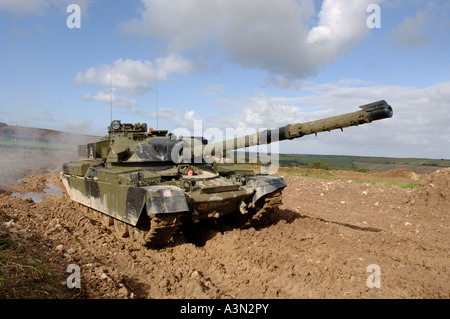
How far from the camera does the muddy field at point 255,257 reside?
4.68 meters

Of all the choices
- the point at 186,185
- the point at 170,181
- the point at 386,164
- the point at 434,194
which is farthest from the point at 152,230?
the point at 386,164

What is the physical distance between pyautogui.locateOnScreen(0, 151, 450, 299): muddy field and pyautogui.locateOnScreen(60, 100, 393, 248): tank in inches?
21.2

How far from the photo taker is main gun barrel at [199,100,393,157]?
15.4 ft

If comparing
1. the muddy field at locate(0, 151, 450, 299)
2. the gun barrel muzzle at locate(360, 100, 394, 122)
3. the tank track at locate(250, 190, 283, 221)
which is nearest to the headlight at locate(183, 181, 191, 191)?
the muddy field at locate(0, 151, 450, 299)

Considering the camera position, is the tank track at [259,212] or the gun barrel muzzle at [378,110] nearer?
→ the gun barrel muzzle at [378,110]

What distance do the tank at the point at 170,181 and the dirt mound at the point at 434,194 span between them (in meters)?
6.13

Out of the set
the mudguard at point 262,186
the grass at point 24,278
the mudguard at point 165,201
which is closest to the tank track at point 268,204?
the mudguard at point 262,186

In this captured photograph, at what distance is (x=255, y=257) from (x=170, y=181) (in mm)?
2487

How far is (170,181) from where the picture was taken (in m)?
7.04

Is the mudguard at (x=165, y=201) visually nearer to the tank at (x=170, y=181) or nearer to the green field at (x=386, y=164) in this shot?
the tank at (x=170, y=181)

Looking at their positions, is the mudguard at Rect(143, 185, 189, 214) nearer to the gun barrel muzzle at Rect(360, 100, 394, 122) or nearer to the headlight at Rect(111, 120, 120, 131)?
the gun barrel muzzle at Rect(360, 100, 394, 122)

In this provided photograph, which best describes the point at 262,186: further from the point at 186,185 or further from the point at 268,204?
the point at 186,185
